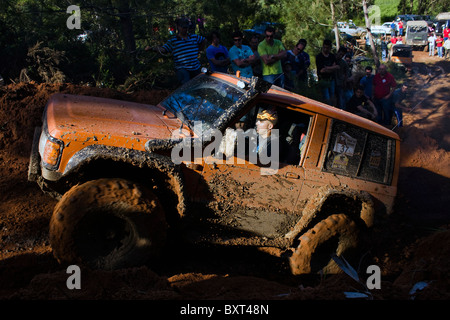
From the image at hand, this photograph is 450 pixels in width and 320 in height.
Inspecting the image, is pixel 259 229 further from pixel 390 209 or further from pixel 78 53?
pixel 78 53

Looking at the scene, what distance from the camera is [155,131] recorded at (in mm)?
4148

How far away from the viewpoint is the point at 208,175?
4.06 m

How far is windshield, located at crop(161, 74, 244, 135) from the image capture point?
4.40 m

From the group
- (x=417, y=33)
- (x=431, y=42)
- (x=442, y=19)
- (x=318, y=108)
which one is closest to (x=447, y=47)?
(x=431, y=42)

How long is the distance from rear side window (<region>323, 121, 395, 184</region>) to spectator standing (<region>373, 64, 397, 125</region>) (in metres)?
5.86

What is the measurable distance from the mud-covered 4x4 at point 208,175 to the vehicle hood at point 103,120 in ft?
0.04

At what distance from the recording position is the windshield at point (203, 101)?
14.4 ft

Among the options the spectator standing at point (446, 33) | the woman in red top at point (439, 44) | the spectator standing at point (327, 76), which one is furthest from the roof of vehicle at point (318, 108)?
the spectator standing at point (446, 33)

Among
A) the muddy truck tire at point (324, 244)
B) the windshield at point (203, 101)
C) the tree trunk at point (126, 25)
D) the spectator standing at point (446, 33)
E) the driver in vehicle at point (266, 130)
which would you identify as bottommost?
the muddy truck tire at point (324, 244)

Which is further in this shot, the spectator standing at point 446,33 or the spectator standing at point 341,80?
the spectator standing at point 446,33

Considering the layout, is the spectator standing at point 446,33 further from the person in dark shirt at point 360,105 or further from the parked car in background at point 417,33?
the person in dark shirt at point 360,105

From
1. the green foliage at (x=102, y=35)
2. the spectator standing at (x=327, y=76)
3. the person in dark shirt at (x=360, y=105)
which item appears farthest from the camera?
the spectator standing at (x=327, y=76)

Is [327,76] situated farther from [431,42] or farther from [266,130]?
[431,42]

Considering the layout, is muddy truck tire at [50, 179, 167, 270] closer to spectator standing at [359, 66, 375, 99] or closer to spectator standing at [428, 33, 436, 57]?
spectator standing at [359, 66, 375, 99]
